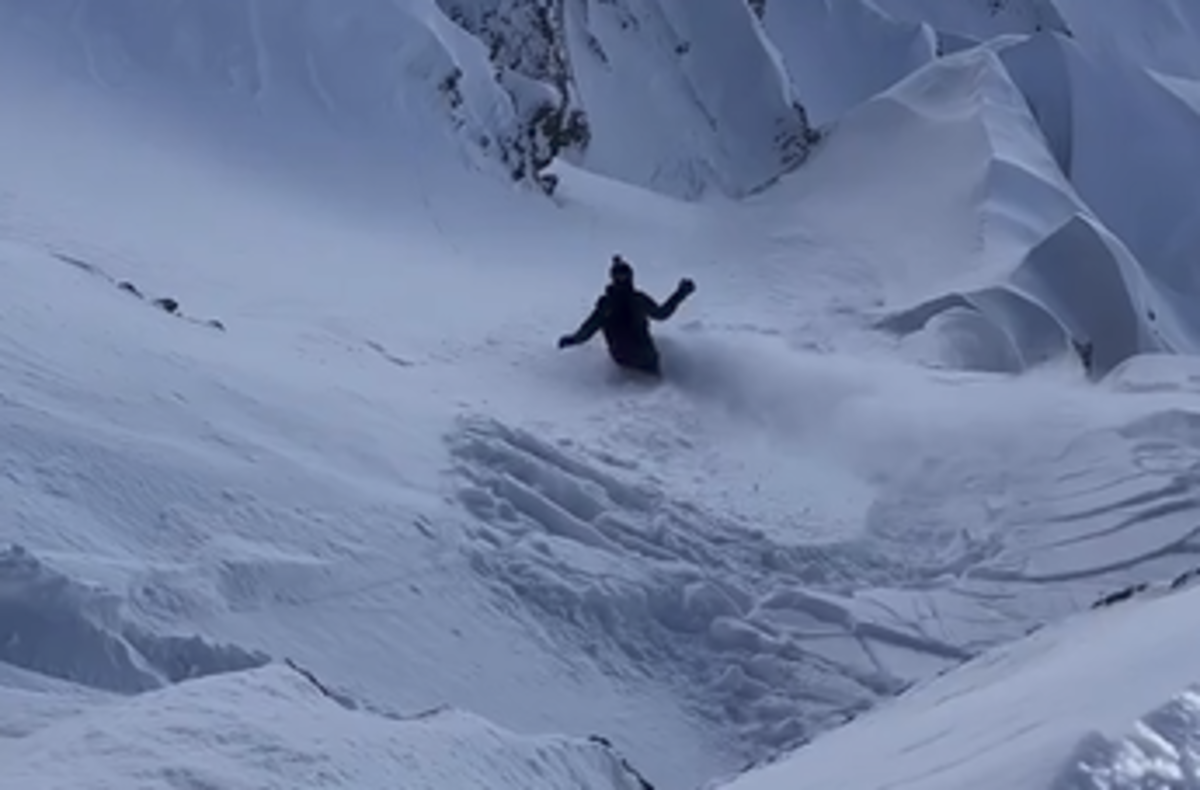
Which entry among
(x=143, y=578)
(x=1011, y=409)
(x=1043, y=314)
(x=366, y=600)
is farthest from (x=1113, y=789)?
(x=1043, y=314)

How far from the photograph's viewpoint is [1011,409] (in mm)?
10656

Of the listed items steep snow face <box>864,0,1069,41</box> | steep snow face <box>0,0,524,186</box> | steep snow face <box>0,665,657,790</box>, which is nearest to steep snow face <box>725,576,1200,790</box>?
steep snow face <box>0,665,657,790</box>

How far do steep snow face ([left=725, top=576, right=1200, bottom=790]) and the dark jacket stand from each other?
583 centimetres

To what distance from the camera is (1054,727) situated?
2988 millimetres

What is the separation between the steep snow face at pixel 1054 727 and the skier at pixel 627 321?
583 cm

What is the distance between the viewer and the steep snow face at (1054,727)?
2756mm

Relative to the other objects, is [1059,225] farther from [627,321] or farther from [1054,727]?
[1054,727]

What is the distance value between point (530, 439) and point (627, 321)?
6.25 ft

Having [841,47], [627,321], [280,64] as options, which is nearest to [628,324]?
[627,321]

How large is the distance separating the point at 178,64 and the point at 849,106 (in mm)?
12519

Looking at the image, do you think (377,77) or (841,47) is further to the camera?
(841,47)

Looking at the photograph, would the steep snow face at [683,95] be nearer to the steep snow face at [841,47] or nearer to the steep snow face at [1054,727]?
the steep snow face at [841,47]

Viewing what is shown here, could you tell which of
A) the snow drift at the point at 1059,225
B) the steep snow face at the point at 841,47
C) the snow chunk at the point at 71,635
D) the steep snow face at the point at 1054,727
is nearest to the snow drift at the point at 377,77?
the snow drift at the point at 1059,225

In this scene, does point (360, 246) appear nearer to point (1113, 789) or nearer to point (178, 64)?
point (178, 64)
